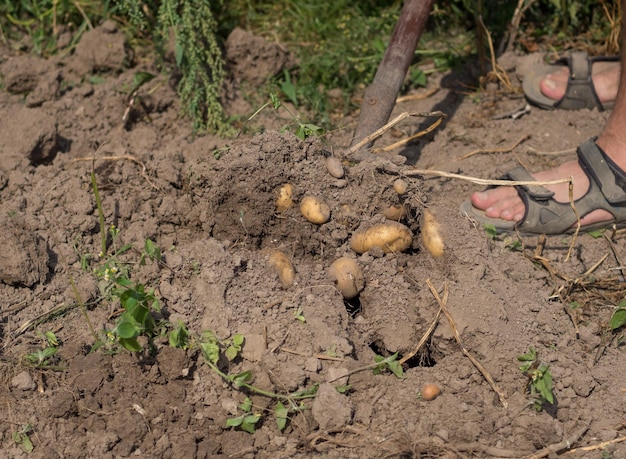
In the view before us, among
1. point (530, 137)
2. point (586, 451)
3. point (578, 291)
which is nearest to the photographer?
point (586, 451)

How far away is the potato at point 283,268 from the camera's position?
8.14 feet

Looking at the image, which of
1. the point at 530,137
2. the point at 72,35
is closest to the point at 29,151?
the point at 72,35

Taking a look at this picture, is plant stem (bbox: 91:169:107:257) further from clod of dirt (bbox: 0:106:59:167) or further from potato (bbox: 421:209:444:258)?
potato (bbox: 421:209:444:258)

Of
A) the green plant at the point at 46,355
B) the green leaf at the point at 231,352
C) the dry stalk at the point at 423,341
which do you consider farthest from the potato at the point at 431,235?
the green plant at the point at 46,355

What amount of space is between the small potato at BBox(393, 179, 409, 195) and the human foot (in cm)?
142

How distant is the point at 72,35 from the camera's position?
3.97 m

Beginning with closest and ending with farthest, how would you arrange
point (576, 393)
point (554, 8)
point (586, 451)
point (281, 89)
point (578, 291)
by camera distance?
point (586, 451) < point (576, 393) < point (578, 291) < point (281, 89) < point (554, 8)

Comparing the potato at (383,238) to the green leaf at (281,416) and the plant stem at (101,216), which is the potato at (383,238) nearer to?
the green leaf at (281,416)

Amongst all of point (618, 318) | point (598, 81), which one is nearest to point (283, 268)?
point (618, 318)

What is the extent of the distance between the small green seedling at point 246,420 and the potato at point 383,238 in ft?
2.24

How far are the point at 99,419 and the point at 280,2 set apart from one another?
274 cm

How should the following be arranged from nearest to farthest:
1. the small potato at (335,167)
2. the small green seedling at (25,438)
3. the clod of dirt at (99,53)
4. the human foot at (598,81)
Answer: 1. the small green seedling at (25,438)
2. the small potato at (335,167)
3. the human foot at (598,81)
4. the clod of dirt at (99,53)

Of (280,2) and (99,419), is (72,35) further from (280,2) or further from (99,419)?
(99,419)

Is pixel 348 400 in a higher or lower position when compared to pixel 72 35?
lower
